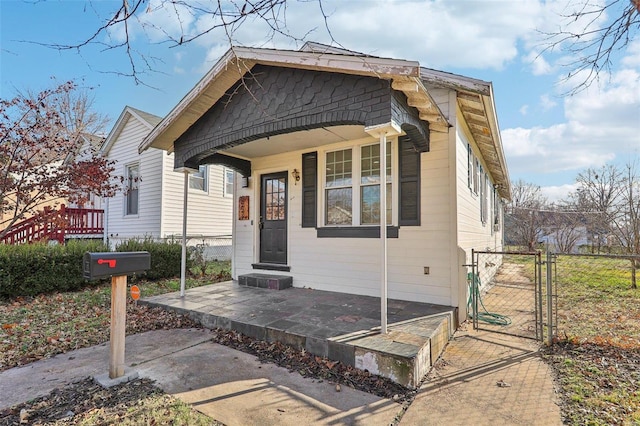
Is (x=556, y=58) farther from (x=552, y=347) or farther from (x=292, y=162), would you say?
(x=292, y=162)

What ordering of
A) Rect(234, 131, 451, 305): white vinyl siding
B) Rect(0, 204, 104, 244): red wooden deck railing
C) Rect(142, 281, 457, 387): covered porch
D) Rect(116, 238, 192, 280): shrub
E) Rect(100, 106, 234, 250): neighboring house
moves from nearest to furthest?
Rect(142, 281, 457, 387): covered porch → Rect(234, 131, 451, 305): white vinyl siding → Rect(116, 238, 192, 280): shrub → Rect(0, 204, 104, 244): red wooden deck railing → Rect(100, 106, 234, 250): neighboring house

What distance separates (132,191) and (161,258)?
5.08 metres

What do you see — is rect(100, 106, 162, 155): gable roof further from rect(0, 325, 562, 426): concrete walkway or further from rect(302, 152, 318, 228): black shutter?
rect(0, 325, 562, 426): concrete walkway

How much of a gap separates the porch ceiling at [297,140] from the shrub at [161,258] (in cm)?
337

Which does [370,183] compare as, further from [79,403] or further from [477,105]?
[79,403]

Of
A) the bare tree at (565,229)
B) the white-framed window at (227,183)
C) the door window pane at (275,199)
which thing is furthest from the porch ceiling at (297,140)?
the bare tree at (565,229)

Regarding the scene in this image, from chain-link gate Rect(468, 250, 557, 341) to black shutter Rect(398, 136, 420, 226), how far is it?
1.06 meters

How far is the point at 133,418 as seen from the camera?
2336mm

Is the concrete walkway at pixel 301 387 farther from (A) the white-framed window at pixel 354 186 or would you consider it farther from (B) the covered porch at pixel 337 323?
(A) the white-framed window at pixel 354 186

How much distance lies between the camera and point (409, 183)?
5125 millimetres

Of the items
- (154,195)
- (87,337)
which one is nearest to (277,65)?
(87,337)

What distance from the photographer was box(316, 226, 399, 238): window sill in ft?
17.2

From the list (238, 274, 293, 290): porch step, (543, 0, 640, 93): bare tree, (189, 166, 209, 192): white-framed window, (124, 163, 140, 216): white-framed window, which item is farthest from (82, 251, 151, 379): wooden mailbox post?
(124, 163, 140, 216): white-framed window

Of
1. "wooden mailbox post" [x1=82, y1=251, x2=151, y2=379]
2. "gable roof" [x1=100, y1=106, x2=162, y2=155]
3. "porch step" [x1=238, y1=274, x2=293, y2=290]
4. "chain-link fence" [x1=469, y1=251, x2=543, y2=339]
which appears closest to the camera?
"wooden mailbox post" [x1=82, y1=251, x2=151, y2=379]
